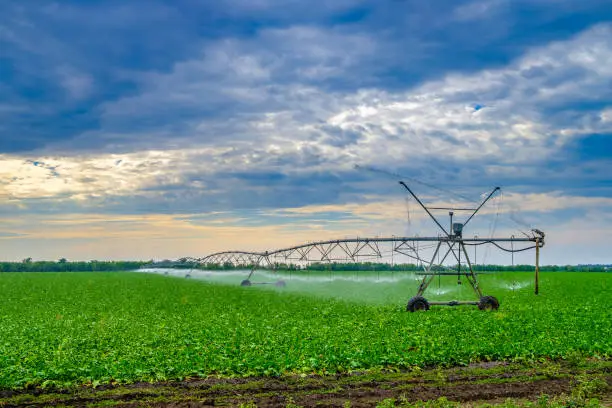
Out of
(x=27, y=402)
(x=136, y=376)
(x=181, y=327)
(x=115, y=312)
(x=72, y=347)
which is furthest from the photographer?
(x=115, y=312)

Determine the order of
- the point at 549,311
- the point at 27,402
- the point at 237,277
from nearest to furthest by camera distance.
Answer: the point at 27,402, the point at 549,311, the point at 237,277

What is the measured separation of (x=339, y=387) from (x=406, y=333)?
743cm

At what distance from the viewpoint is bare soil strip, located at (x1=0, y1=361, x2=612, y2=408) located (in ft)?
46.0

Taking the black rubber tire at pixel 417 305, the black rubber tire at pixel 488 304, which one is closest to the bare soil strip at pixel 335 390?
the black rubber tire at pixel 417 305

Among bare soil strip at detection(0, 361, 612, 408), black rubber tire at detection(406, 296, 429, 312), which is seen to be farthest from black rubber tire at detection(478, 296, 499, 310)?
bare soil strip at detection(0, 361, 612, 408)

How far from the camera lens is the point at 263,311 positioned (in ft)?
109

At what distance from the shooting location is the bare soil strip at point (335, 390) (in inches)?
552

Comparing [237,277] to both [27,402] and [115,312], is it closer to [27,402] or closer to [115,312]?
[115,312]

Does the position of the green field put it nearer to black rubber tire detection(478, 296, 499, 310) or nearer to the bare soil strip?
black rubber tire detection(478, 296, 499, 310)

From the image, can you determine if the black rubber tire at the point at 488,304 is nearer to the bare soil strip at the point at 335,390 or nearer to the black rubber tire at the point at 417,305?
the black rubber tire at the point at 417,305

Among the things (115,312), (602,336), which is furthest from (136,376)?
(115,312)

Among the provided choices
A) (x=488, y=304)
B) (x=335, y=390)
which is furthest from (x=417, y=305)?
(x=335, y=390)

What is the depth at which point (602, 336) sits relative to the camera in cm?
2180

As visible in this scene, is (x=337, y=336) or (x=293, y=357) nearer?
(x=293, y=357)
